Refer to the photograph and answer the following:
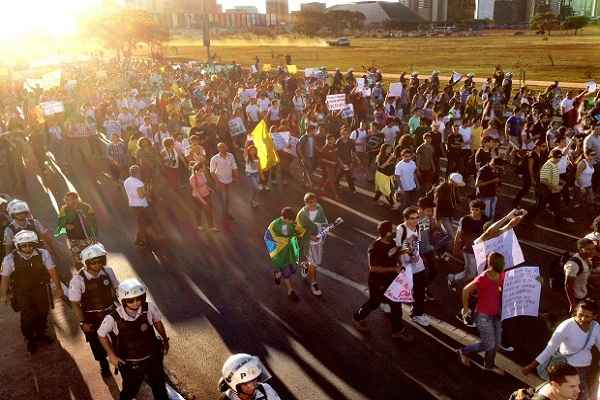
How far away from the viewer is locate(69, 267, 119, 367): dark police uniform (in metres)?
6.02

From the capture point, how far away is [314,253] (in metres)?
8.62

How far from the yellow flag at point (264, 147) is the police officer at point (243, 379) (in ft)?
29.6

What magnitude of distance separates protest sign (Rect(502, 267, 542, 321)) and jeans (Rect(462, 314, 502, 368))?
0.43ft

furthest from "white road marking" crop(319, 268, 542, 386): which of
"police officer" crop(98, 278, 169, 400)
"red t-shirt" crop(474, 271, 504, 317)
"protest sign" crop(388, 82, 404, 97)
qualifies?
"protest sign" crop(388, 82, 404, 97)

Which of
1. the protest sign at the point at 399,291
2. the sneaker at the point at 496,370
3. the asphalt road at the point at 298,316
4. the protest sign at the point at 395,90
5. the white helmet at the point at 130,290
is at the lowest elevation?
the asphalt road at the point at 298,316

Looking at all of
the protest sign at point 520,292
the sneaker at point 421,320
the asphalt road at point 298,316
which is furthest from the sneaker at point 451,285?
the protest sign at point 520,292

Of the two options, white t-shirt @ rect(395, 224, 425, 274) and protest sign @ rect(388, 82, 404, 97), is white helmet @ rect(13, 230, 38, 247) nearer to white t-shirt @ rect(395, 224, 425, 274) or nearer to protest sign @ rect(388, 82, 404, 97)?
white t-shirt @ rect(395, 224, 425, 274)

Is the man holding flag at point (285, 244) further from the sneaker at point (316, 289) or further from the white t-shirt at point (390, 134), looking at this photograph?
the white t-shirt at point (390, 134)

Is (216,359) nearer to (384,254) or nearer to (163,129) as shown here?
(384,254)

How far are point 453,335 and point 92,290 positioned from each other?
15.4 ft

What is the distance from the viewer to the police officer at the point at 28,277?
6.80m

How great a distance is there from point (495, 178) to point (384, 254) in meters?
3.85

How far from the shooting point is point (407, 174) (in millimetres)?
10836

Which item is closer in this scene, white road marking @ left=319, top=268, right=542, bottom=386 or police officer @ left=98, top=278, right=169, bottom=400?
police officer @ left=98, top=278, right=169, bottom=400
